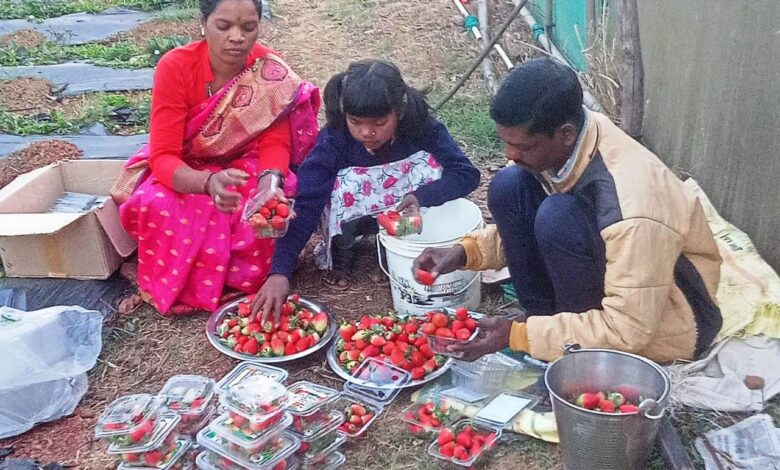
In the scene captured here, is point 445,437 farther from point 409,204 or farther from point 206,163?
point 206,163

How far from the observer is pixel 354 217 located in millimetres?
3408

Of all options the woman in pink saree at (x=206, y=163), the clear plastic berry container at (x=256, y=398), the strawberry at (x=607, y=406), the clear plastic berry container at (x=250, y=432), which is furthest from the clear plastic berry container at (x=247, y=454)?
the woman in pink saree at (x=206, y=163)

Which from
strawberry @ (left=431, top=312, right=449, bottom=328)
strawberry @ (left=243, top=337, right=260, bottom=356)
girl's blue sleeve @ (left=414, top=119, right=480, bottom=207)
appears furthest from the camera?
girl's blue sleeve @ (left=414, top=119, right=480, bottom=207)

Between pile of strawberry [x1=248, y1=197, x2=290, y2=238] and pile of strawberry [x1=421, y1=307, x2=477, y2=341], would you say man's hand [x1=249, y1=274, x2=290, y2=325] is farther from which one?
pile of strawberry [x1=421, y1=307, x2=477, y2=341]

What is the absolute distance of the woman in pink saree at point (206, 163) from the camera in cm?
330

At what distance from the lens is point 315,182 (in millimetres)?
3322

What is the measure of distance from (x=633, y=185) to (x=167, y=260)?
1.99 metres

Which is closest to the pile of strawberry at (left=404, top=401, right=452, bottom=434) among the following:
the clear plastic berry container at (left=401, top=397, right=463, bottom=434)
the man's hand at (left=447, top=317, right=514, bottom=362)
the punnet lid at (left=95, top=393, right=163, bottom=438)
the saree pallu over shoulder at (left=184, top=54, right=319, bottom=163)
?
the clear plastic berry container at (left=401, top=397, right=463, bottom=434)

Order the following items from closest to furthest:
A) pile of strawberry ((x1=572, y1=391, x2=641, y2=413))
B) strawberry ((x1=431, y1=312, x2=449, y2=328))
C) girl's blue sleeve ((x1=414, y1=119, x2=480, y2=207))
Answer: pile of strawberry ((x1=572, y1=391, x2=641, y2=413)) < strawberry ((x1=431, y1=312, x2=449, y2=328)) < girl's blue sleeve ((x1=414, y1=119, x2=480, y2=207))

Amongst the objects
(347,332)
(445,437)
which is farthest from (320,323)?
(445,437)

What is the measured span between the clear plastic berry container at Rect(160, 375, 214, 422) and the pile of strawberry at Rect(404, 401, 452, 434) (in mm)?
646

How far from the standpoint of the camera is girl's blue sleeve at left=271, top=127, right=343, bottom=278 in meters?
3.29

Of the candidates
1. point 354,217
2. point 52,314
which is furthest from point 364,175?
point 52,314

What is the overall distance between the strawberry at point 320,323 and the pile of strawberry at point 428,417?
57 cm
